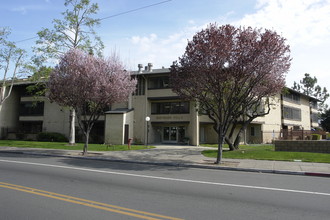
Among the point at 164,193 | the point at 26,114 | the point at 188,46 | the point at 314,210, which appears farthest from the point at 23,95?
the point at 314,210

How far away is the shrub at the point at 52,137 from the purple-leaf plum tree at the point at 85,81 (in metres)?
16.8

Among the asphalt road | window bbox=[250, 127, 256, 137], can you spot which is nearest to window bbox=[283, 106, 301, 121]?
window bbox=[250, 127, 256, 137]

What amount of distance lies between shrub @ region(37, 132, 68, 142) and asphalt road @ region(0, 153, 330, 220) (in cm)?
2398

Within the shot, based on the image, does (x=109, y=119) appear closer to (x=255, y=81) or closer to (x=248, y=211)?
(x=255, y=81)

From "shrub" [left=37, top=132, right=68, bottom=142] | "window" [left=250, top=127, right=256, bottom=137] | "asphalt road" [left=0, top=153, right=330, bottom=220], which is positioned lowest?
"asphalt road" [left=0, top=153, right=330, bottom=220]

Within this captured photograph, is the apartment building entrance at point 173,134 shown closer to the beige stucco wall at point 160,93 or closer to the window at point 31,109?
the beige stucco wall at point 160,93

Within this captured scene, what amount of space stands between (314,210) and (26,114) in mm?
39811

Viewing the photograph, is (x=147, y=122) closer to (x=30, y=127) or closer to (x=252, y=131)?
(x=252, y=131)

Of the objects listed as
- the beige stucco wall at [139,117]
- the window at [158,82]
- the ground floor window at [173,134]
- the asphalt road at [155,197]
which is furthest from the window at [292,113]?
the asphalt road at [155,197]

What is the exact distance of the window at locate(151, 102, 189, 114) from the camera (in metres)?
30.1

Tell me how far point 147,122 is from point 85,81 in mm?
14120

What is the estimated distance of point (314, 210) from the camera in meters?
5.81

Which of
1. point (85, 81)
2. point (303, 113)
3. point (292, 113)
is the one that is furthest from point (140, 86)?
point (303, 113)

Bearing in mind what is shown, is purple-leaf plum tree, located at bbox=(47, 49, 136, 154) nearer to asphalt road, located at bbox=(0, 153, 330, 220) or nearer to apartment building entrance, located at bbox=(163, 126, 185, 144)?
asphalt road, located at bbox=(0, 153, 330, 220)
